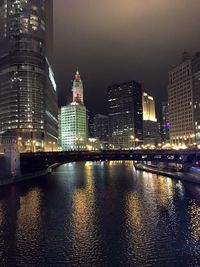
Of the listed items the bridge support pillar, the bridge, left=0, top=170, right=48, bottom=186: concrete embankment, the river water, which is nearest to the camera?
the river water

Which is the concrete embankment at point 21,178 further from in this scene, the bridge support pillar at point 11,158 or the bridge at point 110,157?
the bridge at point 110,157

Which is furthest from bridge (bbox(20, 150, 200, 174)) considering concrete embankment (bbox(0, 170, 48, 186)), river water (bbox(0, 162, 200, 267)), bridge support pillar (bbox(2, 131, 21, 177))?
river water (bbox(0, 162, 200, 267))

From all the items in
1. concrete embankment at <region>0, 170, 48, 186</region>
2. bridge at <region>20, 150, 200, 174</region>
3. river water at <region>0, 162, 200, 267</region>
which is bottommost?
river water at <region>0, 162, 200, 267</region>

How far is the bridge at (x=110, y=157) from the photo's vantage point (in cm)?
11425

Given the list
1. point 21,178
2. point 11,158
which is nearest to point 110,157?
point 21,178

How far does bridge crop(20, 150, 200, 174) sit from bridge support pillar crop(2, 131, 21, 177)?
9.25m

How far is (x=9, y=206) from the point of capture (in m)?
72.1

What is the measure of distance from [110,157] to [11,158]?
118ft

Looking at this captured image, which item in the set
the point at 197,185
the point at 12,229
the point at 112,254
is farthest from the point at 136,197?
the point at 112,254

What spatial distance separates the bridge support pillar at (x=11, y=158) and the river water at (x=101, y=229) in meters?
33.0

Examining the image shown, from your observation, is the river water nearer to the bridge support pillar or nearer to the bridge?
the bridge

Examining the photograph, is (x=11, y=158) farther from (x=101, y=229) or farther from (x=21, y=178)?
(x=101, y=229)

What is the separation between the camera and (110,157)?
128m

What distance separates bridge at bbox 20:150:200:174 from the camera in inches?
4498
